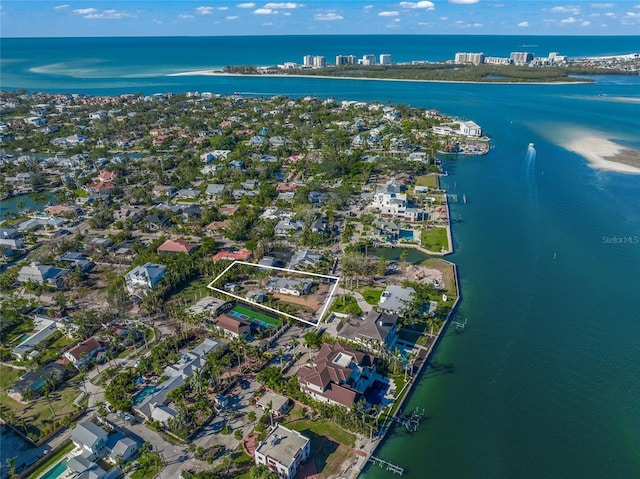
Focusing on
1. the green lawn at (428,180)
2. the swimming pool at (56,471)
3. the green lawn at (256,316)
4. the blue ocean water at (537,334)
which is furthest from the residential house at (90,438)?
the green lawn at (428,180)

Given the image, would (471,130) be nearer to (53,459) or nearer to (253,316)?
(253,316)

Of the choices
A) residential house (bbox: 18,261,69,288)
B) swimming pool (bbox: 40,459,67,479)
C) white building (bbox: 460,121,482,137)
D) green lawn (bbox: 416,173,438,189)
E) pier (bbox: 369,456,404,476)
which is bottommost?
swimming pool (bbox: 40,459,67,479)

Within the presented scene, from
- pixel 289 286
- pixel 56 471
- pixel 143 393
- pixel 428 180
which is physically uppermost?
pixel 428 180

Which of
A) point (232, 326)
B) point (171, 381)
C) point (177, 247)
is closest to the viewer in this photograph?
point (171, 381)

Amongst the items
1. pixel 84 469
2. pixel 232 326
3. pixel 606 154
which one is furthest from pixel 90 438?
pixel 606 154

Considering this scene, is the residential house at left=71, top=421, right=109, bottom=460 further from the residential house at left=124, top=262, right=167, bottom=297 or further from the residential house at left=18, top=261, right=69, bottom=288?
the residential house at left=18, top=261, right=69, bottom=288

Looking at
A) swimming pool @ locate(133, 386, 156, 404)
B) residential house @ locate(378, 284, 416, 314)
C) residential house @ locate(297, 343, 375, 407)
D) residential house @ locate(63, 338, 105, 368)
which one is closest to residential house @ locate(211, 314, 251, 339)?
residential house @ locate(297, 343, 375, 407)
